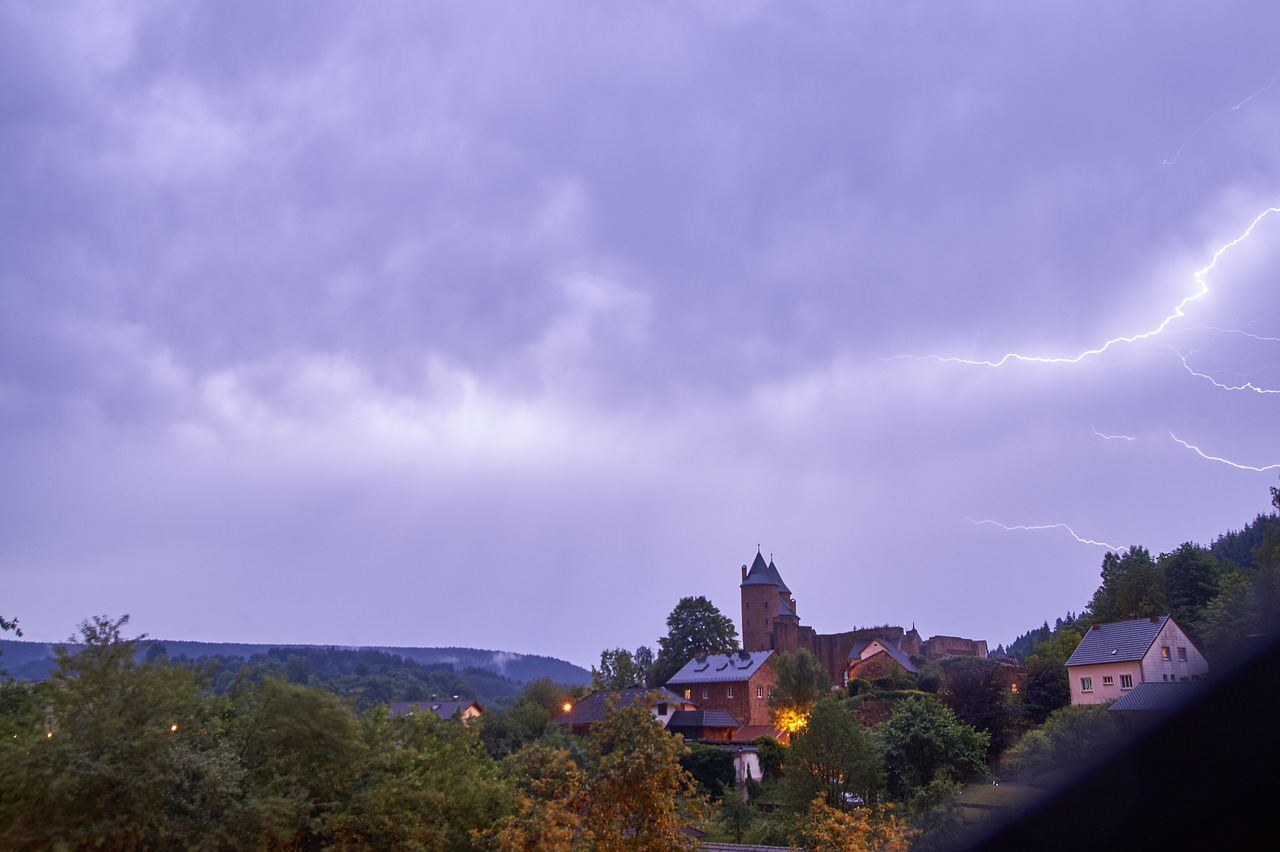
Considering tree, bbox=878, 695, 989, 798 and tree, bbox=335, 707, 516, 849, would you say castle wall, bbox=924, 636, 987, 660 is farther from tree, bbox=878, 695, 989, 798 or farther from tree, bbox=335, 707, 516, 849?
tree, bbox=335, 707, 516, 849

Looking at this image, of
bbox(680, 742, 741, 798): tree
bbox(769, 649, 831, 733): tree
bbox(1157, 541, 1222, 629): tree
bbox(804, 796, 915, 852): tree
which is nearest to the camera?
bbox(804, 796, 915, 852): tree

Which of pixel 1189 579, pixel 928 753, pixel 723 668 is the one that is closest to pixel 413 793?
pixel 928 753

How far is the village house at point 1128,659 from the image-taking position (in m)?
43.9

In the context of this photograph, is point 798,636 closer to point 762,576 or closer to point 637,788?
point 762,576

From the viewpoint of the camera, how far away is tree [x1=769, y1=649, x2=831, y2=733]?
58.4 m

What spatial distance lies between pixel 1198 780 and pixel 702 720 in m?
54.6

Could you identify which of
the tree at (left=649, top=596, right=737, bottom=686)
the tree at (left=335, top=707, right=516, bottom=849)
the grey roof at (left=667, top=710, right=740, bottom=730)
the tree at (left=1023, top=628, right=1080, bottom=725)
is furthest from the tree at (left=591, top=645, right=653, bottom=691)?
the tree at (left=335, top=707, right=516, bottom=849)

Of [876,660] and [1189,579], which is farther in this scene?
[876,660]

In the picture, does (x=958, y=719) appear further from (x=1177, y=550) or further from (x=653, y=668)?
(x=653, y=668)

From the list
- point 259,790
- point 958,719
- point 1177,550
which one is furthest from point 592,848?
point 1177,550

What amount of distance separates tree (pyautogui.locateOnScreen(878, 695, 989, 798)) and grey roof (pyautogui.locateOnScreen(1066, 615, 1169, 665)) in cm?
1129

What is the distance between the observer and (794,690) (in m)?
59.0

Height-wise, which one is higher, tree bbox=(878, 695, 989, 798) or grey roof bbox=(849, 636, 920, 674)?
grey roof bbox=(849, 636, 920, 674)

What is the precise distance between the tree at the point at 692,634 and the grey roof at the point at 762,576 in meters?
7.79
